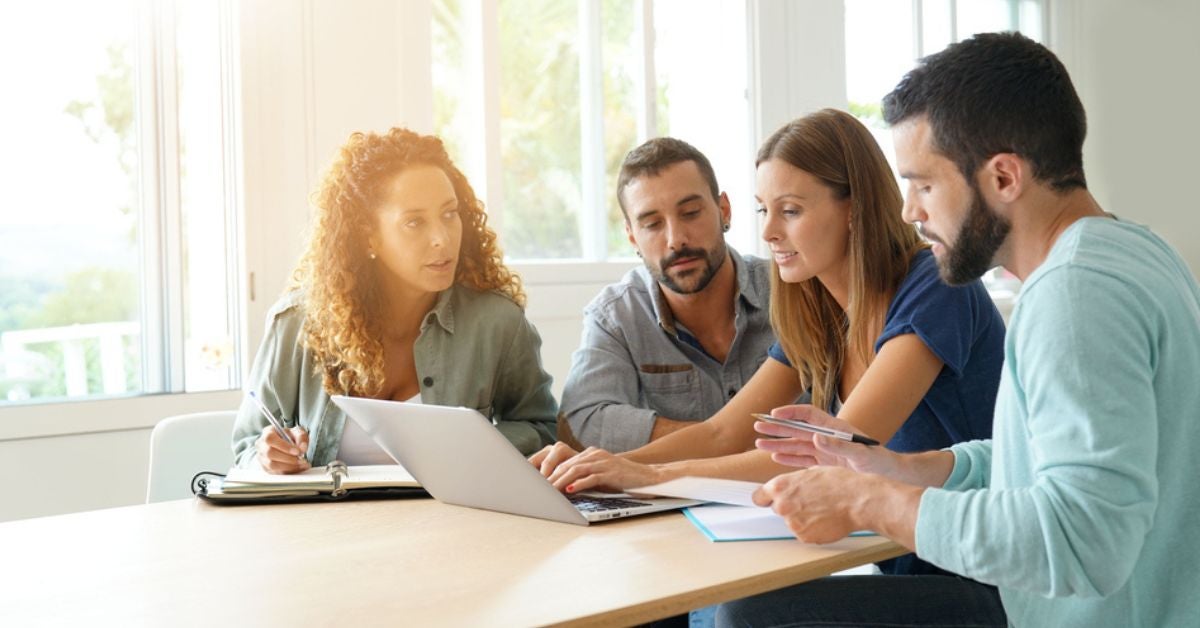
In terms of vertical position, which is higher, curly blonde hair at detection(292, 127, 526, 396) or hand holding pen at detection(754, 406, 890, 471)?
curly blonde hair at detection(292, 127, 526, 396)

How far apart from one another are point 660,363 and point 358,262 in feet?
2.25

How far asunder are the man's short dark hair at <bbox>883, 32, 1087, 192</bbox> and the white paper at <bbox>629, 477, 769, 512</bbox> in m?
0.56

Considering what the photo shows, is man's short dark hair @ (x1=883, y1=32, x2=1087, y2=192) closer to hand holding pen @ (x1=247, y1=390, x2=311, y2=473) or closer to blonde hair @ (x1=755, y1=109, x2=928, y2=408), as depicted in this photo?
blonde hair @ (x1=755, y1=109, x2=928, y2=408)

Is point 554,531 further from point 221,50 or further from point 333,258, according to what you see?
point 221,50

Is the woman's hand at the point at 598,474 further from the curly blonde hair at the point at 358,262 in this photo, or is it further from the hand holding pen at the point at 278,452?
the curly blonde hair at the point at 358,262

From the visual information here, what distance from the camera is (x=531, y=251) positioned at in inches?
164

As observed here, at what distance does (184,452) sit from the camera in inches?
89.0

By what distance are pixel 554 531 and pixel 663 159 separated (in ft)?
3.95

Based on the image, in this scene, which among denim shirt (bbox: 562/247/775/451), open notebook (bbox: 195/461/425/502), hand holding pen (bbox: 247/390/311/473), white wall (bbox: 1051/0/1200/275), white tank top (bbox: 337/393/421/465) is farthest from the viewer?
white wall (bbox: 1051/0/1200/275)

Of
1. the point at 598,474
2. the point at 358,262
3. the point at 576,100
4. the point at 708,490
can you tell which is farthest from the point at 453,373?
the point at 576,100

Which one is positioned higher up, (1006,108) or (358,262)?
(1006,108)

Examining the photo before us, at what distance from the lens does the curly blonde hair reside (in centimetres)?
229

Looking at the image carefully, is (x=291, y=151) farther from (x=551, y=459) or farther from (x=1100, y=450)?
(x=1100, y=450)

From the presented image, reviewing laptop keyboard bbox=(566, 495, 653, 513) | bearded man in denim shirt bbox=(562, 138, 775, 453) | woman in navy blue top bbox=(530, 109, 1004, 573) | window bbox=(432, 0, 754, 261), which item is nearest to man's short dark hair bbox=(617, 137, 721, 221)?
bearded man in denim shirt bbox=(562, 138, 775, 453)
